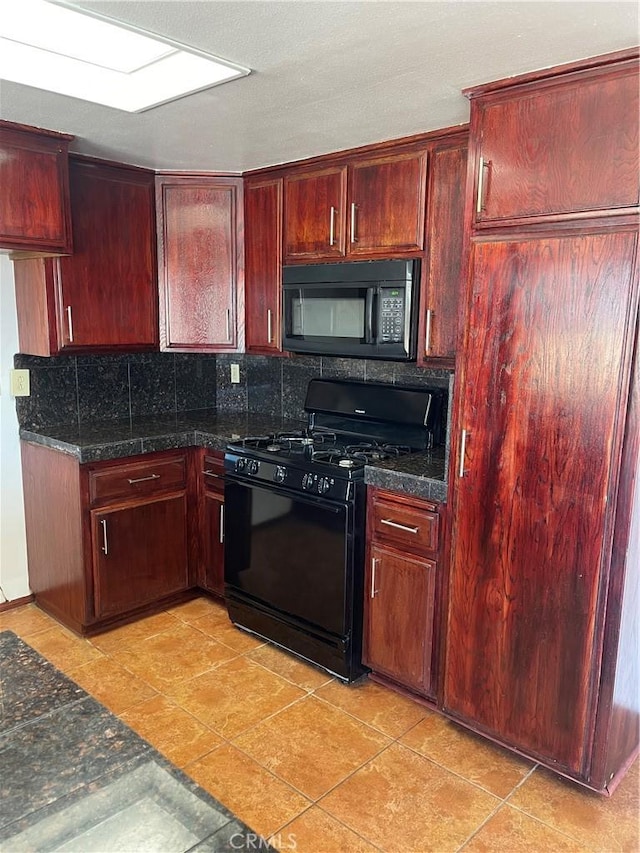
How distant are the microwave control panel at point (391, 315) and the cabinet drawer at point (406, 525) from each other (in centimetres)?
68

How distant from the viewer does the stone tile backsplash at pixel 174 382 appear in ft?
10.6

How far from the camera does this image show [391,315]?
268 centimetres

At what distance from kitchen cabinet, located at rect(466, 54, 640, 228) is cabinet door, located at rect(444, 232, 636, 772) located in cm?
11

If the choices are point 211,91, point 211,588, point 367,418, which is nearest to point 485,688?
point 367,418

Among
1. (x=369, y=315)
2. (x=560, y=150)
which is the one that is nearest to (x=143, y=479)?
(x=369, y=315)

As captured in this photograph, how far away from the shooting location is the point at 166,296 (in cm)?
336

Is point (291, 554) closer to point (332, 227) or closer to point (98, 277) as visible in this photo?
point (332, 227)

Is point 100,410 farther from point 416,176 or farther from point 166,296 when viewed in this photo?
point 416,176

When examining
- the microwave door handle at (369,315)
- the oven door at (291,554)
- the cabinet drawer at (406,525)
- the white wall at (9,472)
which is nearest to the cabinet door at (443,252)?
the microwave door handle at (369,315)

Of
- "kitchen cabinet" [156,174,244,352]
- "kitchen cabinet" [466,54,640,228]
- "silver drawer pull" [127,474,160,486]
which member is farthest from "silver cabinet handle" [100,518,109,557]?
"kitchen cabinet" [466,54,640,228]

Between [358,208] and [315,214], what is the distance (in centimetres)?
26

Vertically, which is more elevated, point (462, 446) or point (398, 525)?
point (462, 446)

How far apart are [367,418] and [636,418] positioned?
1.41 meters

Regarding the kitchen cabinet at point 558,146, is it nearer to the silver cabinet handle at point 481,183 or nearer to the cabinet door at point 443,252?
the silver cabinet handle at point 481,183
